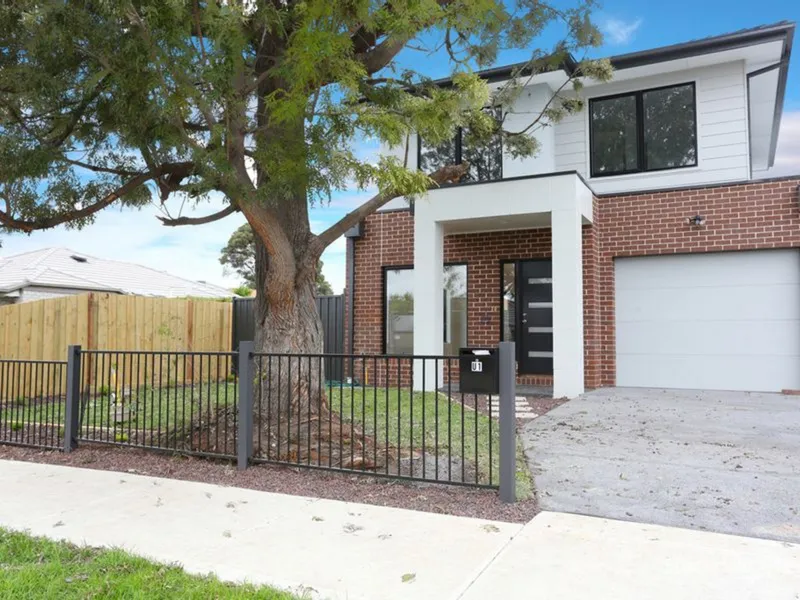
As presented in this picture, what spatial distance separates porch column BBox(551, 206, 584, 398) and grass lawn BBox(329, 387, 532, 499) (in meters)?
1.67

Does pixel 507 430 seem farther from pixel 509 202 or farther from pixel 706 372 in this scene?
pixel 706 372

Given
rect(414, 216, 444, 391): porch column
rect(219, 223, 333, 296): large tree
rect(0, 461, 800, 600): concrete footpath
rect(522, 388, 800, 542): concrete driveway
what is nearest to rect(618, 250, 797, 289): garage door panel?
rect(522, 388, 800, 542): concrete driveway

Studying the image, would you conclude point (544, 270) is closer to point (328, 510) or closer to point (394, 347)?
point (394, 347)

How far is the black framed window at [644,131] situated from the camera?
11195 mm

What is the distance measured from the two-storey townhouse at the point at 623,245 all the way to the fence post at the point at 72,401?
214 inches

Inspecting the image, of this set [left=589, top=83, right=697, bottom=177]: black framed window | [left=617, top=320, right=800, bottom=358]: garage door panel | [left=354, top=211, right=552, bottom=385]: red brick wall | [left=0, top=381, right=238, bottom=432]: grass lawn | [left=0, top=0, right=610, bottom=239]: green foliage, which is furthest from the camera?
[left=354, top=211, right=552, bottom=385]: red brick wall

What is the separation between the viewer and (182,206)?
6.55 meters

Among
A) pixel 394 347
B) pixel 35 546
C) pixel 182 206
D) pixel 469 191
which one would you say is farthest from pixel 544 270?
pixel 35 546

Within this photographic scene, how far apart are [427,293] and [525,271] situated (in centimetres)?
213

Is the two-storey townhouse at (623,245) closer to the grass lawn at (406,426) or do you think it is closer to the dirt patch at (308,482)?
the grass lawn at (406,426)

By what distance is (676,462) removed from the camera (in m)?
5.44

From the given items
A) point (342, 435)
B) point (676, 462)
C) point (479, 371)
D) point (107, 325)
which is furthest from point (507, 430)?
point (107, 325)

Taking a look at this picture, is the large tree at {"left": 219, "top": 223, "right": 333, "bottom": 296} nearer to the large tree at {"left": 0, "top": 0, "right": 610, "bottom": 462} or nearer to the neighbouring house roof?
the neighbouring house roof

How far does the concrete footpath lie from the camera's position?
2.99 metres
